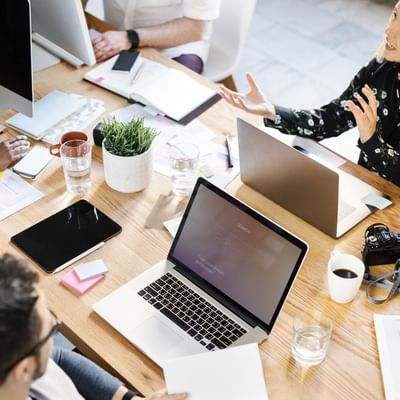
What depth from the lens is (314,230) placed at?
1.84 meters

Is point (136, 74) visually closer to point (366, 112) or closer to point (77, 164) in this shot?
point (77, 164)

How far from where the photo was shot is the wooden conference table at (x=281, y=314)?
1491 millimetres

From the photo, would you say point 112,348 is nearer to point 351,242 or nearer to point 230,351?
point 230,351

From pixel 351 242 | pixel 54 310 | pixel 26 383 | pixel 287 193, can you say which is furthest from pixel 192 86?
pixel 26 383

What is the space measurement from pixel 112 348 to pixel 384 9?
3.71 metres

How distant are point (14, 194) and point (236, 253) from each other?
673 mm

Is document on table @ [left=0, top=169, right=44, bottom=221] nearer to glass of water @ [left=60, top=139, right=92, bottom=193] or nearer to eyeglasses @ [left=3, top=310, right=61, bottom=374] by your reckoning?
glass of water @ [left=60, top=139, right=92, bottom=193]

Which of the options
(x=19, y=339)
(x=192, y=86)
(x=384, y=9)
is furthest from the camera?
(x=384, y=9)

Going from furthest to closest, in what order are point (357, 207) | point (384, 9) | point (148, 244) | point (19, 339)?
point (384, 9), point (357, 207), point (148, 244), point (19, 339)

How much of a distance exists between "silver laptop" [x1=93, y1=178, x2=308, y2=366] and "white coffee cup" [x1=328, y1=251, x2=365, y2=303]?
6.1 inches

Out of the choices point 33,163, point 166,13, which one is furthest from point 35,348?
point 166,13

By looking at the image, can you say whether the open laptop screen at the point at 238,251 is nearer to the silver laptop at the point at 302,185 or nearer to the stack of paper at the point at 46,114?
the silver laptop at the point at 302,185

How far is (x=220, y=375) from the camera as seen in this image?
147cm

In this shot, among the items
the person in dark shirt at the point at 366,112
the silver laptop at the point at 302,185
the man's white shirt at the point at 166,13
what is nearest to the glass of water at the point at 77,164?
the silver laptop at the point at 302,185
